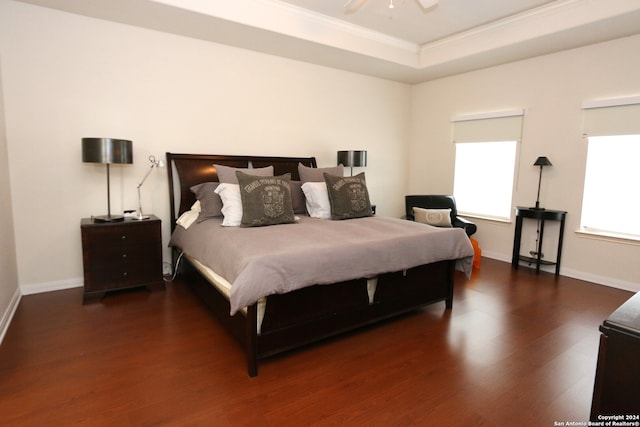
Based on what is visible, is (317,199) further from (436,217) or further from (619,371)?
(619,371)

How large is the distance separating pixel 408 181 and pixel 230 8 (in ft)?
13.0

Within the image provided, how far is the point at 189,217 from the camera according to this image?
3.51 m

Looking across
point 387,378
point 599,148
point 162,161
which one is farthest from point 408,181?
point 387,378

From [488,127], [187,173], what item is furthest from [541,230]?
[187,173]

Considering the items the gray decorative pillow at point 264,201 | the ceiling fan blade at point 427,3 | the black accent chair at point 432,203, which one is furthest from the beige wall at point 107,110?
the ceiling fan blade at point 427,3

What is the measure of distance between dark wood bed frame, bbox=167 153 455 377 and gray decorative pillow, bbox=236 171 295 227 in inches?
26.9

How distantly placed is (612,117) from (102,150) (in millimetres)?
5222

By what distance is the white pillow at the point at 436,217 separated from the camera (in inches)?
179

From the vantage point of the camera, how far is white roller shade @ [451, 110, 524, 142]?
15.1ft

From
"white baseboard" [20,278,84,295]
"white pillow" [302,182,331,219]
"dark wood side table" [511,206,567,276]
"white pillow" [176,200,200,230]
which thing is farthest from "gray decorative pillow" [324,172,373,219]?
"white baseboard" [20,278,84,295]

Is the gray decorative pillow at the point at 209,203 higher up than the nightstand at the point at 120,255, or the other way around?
the gray decorative pillow at the point at 209,203

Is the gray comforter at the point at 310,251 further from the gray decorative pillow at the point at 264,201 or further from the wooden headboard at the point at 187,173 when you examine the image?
the wooden headboard at the point at 187,173

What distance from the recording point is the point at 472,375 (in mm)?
2168

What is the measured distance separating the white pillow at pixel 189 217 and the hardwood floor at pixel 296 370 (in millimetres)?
752
